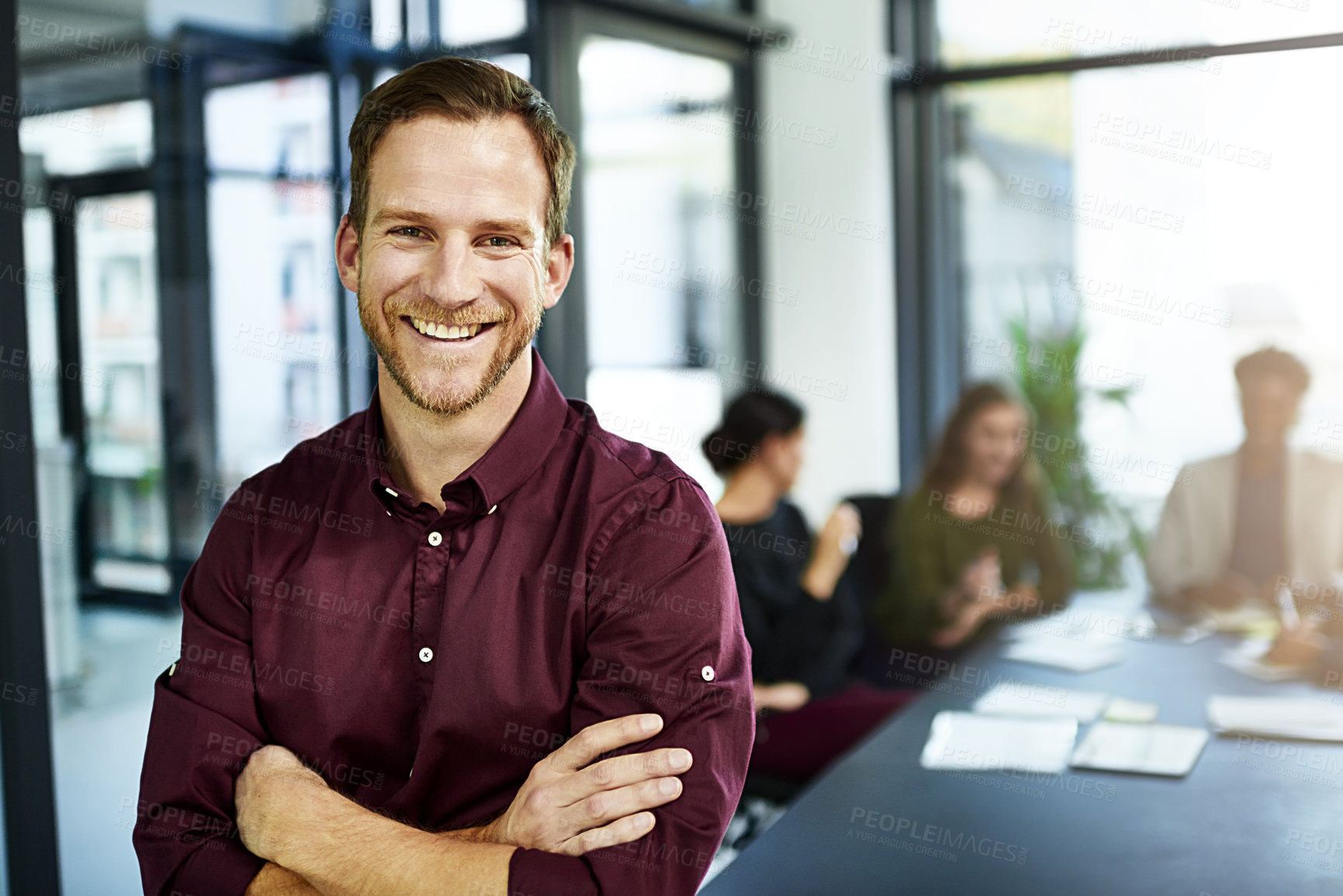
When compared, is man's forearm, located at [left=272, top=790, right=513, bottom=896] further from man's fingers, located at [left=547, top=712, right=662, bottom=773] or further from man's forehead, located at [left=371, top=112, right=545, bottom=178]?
man's forehead, located at [left=371, top=112, right=545, bottom=178]

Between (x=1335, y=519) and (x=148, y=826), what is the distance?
394 centimetres

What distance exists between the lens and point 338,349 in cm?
322

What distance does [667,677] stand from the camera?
141cm

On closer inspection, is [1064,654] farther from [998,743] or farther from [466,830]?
[466,830]

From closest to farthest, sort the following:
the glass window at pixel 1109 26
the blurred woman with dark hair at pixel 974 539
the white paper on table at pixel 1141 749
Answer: the white paper on table at pixel 1141 749 < the blurred woman with dark hair at pixel 974 539 < the glass window at pixel 1109 26

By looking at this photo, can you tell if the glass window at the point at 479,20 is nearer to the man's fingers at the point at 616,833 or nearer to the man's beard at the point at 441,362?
the man's beard at the point at 441,362

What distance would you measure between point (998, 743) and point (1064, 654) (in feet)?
2.88

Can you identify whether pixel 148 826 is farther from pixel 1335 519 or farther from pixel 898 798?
pixel 1335 519

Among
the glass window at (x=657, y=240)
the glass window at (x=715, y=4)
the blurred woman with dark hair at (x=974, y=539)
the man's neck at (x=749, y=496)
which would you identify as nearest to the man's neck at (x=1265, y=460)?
the blurred woman with dark hair at (x=974, y=539)

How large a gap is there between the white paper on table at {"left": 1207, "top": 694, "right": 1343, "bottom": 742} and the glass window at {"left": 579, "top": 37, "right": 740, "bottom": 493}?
2.18 metres

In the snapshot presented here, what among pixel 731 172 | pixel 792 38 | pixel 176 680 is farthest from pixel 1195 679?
pixel 792 38

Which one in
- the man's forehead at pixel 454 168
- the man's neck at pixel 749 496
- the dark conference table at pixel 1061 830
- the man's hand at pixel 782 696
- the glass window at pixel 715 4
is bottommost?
the man's hand at pixel 782 696

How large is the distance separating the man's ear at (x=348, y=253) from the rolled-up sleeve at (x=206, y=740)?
12.9 inches

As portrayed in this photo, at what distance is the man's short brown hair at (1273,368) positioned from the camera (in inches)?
159
